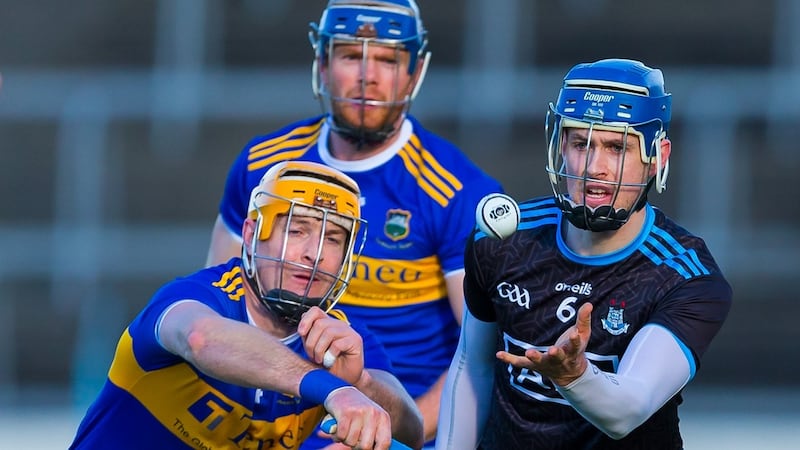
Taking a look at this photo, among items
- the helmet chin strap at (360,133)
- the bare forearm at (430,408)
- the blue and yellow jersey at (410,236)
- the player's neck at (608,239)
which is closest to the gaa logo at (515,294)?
the player's neck at (608,239)

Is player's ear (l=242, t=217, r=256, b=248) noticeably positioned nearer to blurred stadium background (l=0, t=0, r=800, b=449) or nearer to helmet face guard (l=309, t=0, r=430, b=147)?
helmet face guard (l=309, t=0, r=430, b=147)

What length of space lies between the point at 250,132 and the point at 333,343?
744cm

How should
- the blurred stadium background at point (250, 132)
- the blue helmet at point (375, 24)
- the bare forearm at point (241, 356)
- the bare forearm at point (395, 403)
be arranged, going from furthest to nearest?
the blurred stadium background at point (250, 132) < the blue helmet at point (375, 24) < the bare forearm at point (395, 403) < the bare forearm at point (241, 356)

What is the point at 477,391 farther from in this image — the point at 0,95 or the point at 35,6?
the point at 35,6

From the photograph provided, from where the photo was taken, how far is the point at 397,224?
4680mm

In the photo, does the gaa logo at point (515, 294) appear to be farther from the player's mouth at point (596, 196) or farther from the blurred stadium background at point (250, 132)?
the blurred stadium background at point (250, 132)

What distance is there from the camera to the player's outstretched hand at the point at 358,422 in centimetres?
292

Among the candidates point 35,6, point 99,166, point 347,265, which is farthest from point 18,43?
point 347,265

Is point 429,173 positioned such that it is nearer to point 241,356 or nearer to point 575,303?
point 575,303

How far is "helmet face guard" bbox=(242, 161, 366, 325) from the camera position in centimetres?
345

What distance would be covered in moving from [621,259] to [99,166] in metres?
6.47

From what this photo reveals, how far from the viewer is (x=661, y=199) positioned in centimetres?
927

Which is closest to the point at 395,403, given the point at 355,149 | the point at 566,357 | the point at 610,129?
the point at 566,357

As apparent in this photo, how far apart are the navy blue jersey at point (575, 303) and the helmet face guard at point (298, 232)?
376 mm
